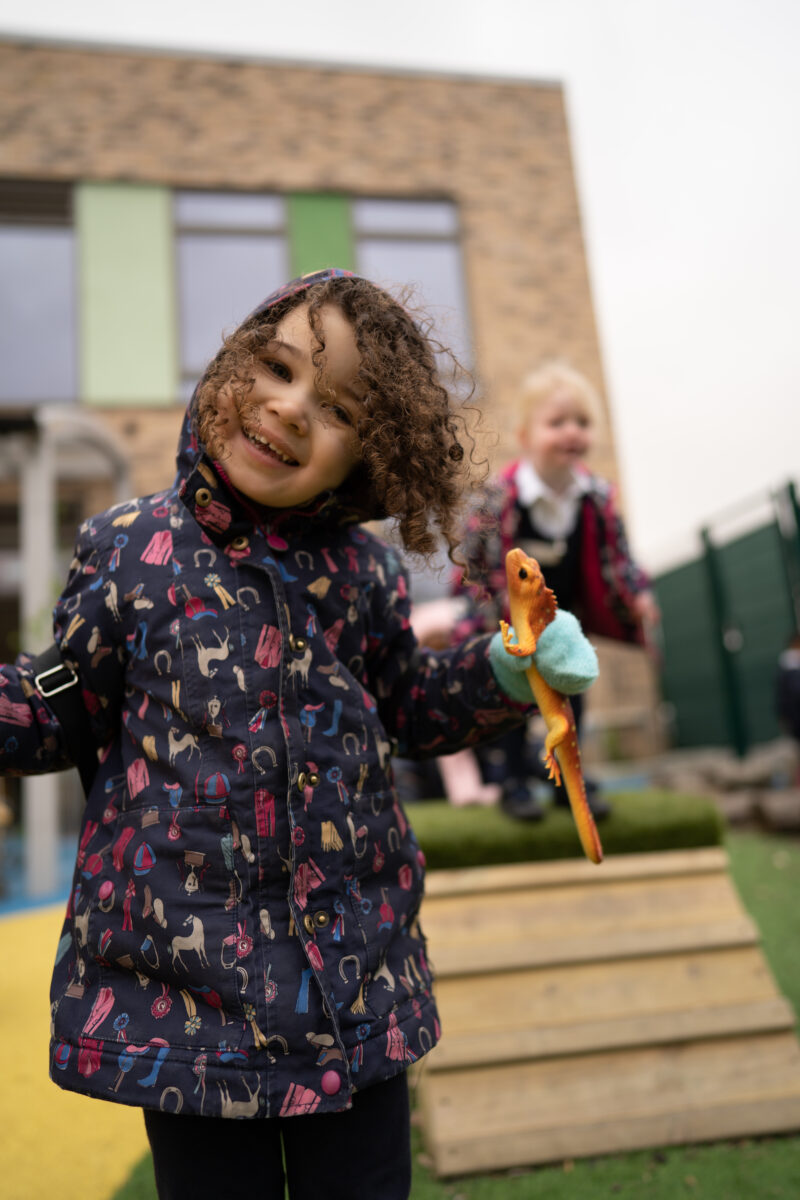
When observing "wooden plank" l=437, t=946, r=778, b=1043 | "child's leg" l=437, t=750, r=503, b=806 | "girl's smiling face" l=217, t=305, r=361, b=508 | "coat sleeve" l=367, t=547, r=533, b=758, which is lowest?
"wooden plank" l=437, t=946, r=778, b=1043

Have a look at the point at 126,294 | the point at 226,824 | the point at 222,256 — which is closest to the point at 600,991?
the point at 226,824

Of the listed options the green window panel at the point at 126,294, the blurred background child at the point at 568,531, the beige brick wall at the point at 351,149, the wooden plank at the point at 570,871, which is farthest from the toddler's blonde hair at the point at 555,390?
the green window panel at the point at 126,294

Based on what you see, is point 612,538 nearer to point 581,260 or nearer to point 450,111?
point 581,260

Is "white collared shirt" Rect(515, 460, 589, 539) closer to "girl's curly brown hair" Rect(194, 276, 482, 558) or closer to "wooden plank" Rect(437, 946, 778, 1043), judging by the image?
"wooden plank" Rect(437, 946, 778, 1043)

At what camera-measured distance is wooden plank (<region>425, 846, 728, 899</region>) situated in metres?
2.42

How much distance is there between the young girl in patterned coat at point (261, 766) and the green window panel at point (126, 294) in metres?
7.78

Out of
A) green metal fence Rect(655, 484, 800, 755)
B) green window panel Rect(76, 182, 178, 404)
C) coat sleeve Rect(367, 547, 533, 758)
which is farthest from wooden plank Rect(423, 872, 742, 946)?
green window panel Rect(76, 182, 178, 404)

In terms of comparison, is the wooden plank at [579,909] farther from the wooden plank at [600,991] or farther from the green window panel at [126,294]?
the green window panel at [126,294]

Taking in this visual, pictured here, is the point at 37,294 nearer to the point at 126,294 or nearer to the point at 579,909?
the point at 126,294

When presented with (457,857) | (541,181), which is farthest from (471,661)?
(541,181)

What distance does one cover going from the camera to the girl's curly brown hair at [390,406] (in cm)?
124

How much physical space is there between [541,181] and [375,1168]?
10.4m

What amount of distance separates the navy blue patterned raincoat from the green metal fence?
19.4ft

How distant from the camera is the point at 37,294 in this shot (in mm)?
8664
